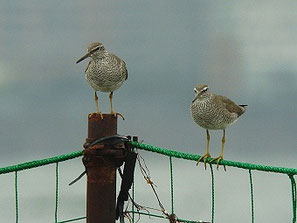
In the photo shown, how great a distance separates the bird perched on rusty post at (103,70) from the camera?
8.88 meters

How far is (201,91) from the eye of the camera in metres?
8.66

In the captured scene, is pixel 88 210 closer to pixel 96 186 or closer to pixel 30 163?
pixel 96 186

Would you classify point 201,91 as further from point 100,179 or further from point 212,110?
point 100,179

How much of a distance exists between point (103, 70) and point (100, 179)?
390 centimetres

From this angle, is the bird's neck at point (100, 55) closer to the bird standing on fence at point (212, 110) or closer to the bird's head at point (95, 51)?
the bird's head at point (95, 51)

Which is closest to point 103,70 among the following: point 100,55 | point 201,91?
point 100,55

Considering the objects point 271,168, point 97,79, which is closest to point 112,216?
point 271,168

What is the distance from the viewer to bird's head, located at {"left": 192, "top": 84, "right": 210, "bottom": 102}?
862 centimetres

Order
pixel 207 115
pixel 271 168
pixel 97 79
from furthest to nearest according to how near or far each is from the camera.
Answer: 1. pixel 97 79
2. pixel 207 115
3. pixel 271 168

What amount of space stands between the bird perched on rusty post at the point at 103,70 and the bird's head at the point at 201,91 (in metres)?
1.28

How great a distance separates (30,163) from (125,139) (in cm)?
116

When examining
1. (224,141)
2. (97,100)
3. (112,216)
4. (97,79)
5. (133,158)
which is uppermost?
(97,79)

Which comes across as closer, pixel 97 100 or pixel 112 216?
pixel 112 216

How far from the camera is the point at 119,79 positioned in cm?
912
